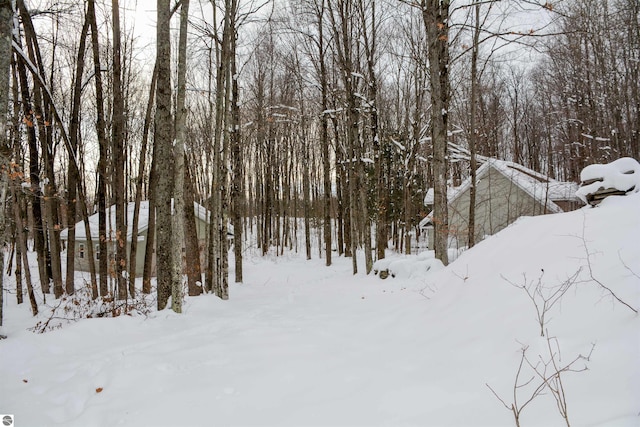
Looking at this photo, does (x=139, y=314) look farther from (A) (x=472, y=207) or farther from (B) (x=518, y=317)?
(A) (x=472, y=207)

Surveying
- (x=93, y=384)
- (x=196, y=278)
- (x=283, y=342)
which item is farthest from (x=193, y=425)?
(x=196, y=278)

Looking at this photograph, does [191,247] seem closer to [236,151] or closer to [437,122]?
[236,151]

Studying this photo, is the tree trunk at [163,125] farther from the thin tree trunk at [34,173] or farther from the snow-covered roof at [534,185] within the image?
the snow-covered roof at [534,185]

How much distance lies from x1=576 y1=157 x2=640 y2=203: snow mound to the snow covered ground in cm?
42

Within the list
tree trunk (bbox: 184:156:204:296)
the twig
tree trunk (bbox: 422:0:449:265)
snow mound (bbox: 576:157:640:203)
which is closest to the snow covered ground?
the twig

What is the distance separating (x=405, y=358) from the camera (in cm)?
352

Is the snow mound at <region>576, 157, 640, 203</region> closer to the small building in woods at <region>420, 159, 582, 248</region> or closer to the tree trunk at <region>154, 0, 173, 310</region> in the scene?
the tree trunk at <region>154, 0, 173, 310</region>

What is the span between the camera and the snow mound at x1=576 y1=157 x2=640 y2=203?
4973 mm

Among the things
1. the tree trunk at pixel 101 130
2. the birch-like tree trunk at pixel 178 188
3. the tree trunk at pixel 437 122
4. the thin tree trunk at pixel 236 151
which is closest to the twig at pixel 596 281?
the tree trunk at pixel 437 122

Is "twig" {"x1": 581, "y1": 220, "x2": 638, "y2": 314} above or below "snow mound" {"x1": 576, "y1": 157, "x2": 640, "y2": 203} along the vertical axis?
below

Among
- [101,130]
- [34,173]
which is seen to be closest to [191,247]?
[101,130]

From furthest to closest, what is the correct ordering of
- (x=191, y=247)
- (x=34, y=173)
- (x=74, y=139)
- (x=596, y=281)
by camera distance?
(x=74, y=139) → (x=34, y=173) → (x=191, y=247) → (x=596, y=281)

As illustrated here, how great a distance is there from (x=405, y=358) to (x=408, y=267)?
621 centimetres

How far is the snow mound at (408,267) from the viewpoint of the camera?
865 cm
